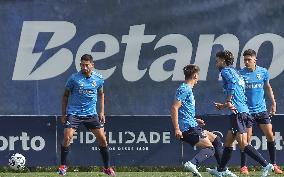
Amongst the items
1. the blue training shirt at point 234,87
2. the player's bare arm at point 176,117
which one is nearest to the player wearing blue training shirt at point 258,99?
the blue training shirt at point 234,87

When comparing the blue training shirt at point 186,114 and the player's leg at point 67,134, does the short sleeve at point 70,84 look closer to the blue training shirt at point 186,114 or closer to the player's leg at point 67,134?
the player's leg at point 67,134

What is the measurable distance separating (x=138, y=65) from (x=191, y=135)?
191 inches

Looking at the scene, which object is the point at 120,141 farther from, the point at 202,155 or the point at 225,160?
the point at 202,155

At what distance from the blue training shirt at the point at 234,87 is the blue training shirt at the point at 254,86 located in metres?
1.69

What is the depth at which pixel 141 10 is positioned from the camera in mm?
18688

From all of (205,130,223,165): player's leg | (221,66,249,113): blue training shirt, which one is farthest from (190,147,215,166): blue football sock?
(205,130,223,165): player's leg

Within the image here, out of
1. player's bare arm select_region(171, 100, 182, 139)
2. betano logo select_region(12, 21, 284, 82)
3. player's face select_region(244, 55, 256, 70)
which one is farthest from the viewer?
betano logo select_region(12, 21, 284, 82)

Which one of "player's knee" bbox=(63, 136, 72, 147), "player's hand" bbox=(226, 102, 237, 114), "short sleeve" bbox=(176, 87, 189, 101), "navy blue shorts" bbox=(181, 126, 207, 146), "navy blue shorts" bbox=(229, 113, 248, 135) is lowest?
"player's knee" bbox=(63, 136, 72, 147)

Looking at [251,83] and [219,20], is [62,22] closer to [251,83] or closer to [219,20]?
[219,20]

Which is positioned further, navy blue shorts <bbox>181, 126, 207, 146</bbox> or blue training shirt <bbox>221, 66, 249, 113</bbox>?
blue training shirt <bbox>221, 66, 249, 113</bbox>

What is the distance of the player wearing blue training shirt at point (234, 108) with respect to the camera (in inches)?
555

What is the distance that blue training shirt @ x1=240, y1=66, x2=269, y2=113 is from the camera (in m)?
16.2

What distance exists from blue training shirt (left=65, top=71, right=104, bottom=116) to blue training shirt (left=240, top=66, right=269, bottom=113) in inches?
100

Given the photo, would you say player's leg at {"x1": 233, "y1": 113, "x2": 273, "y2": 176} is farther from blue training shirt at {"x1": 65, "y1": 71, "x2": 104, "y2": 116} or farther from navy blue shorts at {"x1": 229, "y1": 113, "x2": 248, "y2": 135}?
blue training shirt at {"x1": 65, "y1": 71, "x2": 104, "y2": 116}
